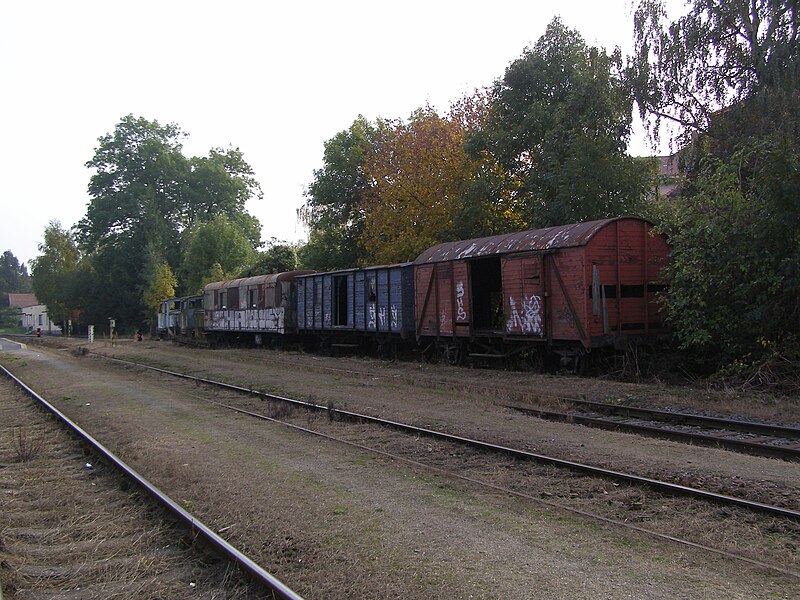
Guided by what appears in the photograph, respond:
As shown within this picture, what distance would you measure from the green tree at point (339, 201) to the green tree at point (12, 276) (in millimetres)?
158862

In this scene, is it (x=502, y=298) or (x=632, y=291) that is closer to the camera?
(x=632, y=291)

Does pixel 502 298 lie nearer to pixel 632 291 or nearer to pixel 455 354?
Result: pixel 455 354

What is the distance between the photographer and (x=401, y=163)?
3366cm

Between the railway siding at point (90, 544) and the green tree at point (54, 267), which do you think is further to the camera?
the green tree at point (54, 267)

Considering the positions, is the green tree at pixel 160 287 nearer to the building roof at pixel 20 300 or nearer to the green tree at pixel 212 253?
the green tree at pixel 212 253

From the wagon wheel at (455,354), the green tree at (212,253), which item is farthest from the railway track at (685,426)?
the green tree at (212,253)

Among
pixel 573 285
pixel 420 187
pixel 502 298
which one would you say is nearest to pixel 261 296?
pixel 420 187

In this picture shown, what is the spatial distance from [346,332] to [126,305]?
4604cm

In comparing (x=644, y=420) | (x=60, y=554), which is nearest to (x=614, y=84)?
(x=644, y=420)

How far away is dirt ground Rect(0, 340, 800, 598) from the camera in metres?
4.42

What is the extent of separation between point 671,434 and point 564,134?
17.9 meters

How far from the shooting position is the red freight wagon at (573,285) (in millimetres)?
15016

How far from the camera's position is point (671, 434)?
9.01 meters

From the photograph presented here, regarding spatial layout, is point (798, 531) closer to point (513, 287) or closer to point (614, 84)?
point (513, 287)
